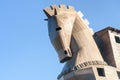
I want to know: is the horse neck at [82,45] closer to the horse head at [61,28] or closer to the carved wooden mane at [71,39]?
the carved wooden mane at [71,39]

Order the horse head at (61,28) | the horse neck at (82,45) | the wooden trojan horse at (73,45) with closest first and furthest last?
the wooden trojan horse at (73,45)
the horse neck at (82,45)
the horse head at (61,28)

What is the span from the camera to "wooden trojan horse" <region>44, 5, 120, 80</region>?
3725cm

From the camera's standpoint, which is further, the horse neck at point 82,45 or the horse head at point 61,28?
the horse head at point 61,28

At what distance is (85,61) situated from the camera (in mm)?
37531

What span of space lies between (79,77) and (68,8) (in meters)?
7.02

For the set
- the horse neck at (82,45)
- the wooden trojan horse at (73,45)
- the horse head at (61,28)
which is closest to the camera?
the wooden trojan horse at (73,45)

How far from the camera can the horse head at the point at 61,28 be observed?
3812 centimetres

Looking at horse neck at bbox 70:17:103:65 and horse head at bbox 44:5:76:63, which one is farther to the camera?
horse head at bbox 44:5:76:63

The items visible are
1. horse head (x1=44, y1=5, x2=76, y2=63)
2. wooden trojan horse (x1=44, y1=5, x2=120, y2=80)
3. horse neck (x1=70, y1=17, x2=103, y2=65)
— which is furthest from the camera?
horse head (x1=44, y1=5, x2=76, y2=63)

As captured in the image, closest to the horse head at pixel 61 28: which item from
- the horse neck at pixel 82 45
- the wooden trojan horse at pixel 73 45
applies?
the wooden trojan horse at pixel 73 45

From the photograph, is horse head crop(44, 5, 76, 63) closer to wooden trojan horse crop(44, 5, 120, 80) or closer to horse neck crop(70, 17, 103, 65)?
wooden trojan horse crop(44, 5, 120, 80)

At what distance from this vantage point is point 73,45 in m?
38.7

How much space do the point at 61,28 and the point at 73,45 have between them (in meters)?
1.92

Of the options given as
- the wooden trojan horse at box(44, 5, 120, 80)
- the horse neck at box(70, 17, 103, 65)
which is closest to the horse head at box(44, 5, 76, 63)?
the wooden trojan horse at box(44, 5, 120, 80)
